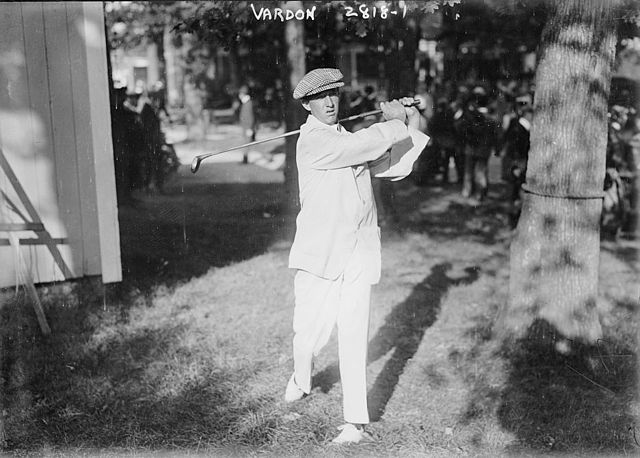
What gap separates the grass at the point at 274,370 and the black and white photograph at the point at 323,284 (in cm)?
2

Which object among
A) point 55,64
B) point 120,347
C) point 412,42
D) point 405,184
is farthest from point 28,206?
point 405,184

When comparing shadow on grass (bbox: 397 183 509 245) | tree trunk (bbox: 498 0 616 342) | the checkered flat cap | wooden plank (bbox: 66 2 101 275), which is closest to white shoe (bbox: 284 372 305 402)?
tree trunk (bbox: 498 0 616 342)

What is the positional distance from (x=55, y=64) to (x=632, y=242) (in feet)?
23.1

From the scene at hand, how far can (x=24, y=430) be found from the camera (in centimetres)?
414

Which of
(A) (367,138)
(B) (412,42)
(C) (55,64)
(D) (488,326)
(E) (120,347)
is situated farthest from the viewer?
(B) (412,42)

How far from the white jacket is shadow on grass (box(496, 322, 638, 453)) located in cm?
125

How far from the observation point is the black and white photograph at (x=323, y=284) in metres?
3.92

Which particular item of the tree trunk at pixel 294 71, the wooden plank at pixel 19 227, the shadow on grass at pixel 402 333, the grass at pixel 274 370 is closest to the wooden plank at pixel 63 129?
the grass at pixel 274 370

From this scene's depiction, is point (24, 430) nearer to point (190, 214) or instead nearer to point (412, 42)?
point (190, 214)

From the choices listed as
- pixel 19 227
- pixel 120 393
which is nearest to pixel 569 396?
→ pixel 120 393

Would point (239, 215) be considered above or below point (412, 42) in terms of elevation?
below

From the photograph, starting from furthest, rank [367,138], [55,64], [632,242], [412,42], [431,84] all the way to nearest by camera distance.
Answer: [431,84]
[412,42]
[632,242]
[55,64]
[367,138]

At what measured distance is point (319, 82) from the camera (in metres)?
3.68

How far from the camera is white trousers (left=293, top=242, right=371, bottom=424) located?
12.8ft
